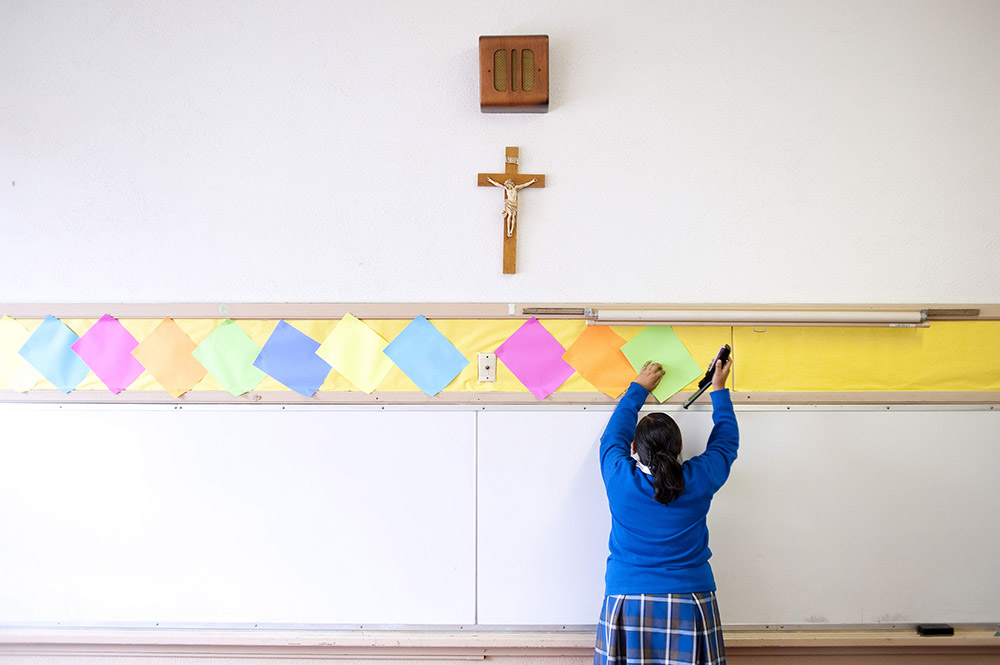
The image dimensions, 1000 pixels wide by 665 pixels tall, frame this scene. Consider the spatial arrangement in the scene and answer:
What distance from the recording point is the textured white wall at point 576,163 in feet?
6.66

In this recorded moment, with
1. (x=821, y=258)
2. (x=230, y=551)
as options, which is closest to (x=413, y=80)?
(x=821, y=258)

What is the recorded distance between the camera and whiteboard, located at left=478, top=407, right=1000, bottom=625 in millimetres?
1993

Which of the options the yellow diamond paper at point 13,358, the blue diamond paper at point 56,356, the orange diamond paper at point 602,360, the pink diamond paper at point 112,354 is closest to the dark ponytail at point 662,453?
the orange diamond paper at point 602,360

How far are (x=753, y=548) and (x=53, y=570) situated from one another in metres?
2.39

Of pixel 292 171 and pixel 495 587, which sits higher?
pixel 292 171

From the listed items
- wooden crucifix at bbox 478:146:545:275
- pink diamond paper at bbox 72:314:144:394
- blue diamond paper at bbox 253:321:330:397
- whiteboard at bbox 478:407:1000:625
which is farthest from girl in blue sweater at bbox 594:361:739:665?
pink diamond paper at bbox 72:314:144:394

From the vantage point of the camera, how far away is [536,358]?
2010mm

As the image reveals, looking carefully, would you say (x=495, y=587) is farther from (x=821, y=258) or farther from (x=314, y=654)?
(x=821, y=258)

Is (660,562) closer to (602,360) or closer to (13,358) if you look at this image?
(602,360)

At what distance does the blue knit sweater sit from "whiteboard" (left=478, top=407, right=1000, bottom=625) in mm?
245

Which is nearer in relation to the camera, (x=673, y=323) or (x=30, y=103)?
(x=673, y=323)

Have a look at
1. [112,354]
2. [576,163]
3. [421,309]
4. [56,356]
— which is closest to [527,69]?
[576,163]

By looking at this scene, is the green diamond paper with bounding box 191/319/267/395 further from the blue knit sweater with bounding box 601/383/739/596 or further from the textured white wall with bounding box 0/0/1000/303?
the blue knit sweater with bounding box 601/383/739/596

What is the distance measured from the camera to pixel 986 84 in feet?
6.73
